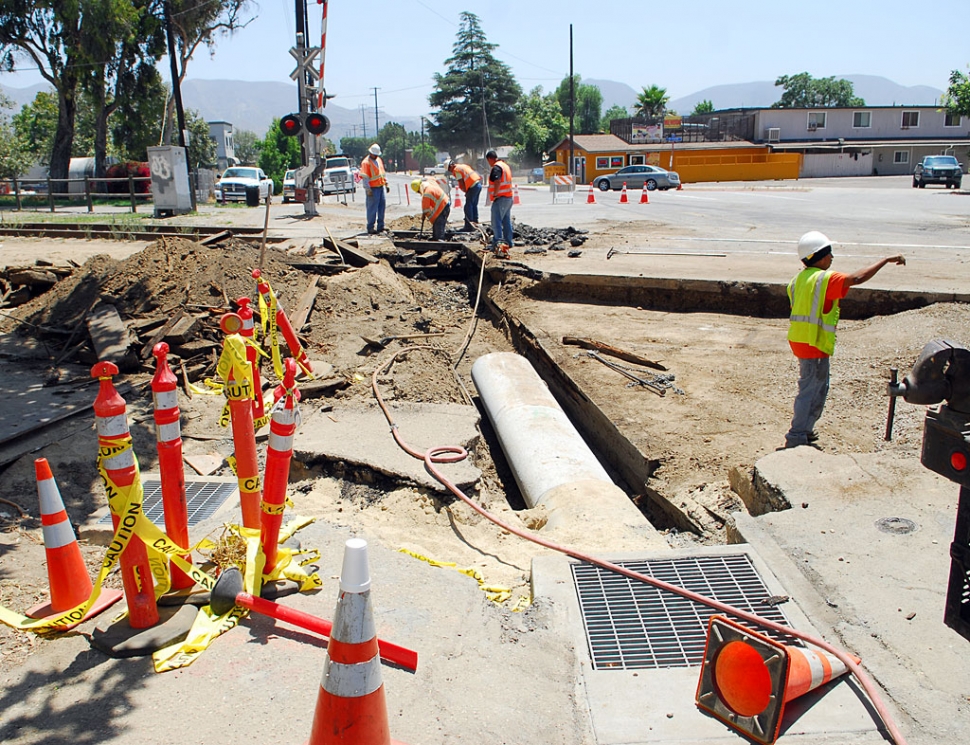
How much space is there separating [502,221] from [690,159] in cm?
4646

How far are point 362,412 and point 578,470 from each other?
212 cm

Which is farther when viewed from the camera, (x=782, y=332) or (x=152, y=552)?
(x=782, y=332)

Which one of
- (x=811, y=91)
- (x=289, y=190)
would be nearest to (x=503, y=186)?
(x=289, y=190)

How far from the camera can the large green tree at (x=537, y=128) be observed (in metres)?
82.1

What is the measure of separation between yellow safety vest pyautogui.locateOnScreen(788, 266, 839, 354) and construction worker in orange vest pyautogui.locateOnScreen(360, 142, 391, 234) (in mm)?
10883

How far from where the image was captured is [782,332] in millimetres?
9867

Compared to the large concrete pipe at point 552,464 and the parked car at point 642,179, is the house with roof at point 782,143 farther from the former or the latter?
the large concrete pipe at point 552,464

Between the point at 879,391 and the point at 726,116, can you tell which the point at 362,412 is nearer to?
the point at 879,391

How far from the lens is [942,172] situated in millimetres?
35844

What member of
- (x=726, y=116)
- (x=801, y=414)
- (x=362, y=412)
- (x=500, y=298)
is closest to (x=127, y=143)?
(x=500, y=298)

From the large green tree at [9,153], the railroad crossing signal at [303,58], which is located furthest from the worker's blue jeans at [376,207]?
the large green tree at [9,153]

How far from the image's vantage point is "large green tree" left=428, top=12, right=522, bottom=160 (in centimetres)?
8444

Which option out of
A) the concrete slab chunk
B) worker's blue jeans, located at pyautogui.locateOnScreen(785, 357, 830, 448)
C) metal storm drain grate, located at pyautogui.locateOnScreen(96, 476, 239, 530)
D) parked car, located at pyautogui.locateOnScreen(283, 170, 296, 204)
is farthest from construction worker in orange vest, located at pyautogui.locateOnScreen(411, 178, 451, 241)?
parked car, located at pyautogui.locateOnScreen(283, 170, 296, 204)

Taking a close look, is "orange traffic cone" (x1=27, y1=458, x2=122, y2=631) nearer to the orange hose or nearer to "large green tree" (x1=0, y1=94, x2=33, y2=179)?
the orange hose
